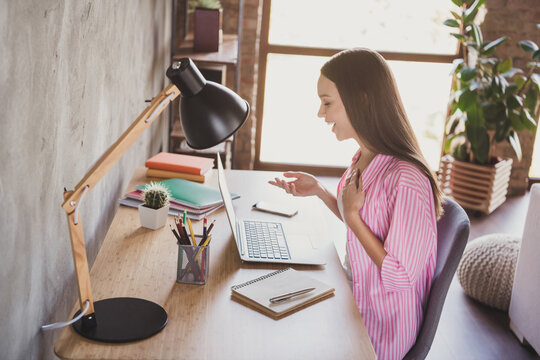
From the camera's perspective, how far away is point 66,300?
1.64 m

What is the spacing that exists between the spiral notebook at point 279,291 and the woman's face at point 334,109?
510mm

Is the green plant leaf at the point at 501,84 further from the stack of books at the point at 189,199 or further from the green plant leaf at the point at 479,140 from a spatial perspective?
the stack of books at the point at 189,199

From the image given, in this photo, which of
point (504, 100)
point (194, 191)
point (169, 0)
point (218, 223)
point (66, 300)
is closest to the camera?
point (66, 300)

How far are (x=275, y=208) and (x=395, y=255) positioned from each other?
62 centimetres

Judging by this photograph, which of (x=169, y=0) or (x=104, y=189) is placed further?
(x=169, y=0)

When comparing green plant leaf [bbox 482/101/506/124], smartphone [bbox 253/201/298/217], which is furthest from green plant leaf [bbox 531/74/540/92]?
smartphone [bbox 253/201/298/217]

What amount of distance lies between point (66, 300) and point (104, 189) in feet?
1.62

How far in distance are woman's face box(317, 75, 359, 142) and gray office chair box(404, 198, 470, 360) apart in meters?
0.38

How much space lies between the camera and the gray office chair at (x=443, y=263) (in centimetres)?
158

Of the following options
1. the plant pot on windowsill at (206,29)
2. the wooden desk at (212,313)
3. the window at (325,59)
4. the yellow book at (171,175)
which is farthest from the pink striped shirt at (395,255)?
the window at (325,59)

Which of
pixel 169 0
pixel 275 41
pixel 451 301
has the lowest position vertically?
pixel 451 301

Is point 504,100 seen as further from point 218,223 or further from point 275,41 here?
point 218,223

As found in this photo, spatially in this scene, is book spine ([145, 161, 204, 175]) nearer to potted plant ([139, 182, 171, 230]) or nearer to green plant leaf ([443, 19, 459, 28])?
potted plant ([139, 182, 171, 230])

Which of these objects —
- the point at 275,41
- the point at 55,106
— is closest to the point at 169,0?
the point at 275,41
